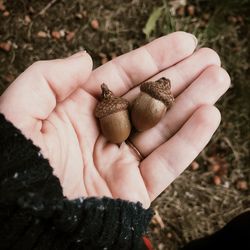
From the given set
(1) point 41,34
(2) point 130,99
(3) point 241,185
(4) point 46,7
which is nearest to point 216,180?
(3) point 241,185

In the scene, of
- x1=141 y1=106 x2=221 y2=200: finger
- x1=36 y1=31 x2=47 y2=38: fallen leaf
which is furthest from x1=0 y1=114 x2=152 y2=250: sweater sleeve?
x1=36 y1=31 x2=47 y2=38: fallen leaf

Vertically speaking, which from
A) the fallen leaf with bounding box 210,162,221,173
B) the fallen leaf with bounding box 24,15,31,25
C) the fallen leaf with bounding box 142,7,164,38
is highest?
the fallen leaf with bounding box 24,15,31,25

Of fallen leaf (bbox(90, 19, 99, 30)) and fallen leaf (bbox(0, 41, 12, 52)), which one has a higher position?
fallen leaf (bbox(0, 41, 12, 52))

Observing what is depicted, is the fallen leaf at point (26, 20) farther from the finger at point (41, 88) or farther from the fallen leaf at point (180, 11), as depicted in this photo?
the finger at point (41, 88)

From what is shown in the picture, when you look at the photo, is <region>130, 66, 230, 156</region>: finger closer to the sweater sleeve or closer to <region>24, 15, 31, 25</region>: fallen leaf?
the sweater sleeve

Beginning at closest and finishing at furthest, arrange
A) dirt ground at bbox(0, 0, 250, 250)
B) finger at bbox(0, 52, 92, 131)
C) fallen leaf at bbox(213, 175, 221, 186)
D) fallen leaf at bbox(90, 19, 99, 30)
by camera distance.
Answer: finger at bbox(0, 52, 92, 131)
dirt ground at bbox(0, 0, 250, 250)
fallen leaf at bbox(213, 175, 221, 186)
fallen leaf at bbox(90, 19, 99, 30)

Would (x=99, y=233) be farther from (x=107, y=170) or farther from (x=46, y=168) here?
(x=107, y=170)

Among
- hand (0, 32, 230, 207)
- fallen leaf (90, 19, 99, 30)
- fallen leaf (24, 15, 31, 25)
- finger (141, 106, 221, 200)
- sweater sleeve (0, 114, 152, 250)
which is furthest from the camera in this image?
fallen leaf (90, 19, 99, 30)

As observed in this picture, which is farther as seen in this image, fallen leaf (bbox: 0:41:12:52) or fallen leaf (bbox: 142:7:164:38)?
fallen leaf (bbox: 142:7:164:38)

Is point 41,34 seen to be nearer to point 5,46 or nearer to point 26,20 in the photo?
point 26,20

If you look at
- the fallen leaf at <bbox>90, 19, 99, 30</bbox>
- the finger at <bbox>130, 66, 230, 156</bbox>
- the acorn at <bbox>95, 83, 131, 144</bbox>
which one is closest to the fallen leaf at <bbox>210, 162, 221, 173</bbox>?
the finger at <bbox>130, 66, 230, 156</bbox>
